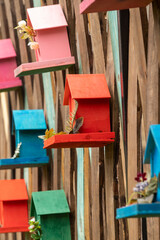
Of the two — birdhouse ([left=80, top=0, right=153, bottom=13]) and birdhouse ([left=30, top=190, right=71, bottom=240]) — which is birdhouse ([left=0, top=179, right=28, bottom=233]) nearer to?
birdhouse ([left=30, top=190, right=71, bottom=240])

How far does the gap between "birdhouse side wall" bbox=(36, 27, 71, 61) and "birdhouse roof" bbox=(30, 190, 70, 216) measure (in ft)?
2.69

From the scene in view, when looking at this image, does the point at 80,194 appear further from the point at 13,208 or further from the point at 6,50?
the point at 6,50

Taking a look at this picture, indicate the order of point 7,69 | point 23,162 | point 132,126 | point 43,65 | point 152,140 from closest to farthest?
point 152,140 → point 132,126 → point 43,65 → point 23,162 → point 7,69

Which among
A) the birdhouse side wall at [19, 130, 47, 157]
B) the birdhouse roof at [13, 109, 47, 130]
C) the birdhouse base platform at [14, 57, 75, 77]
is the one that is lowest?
the birdhouse side wall at [19, 130, 47, 157]

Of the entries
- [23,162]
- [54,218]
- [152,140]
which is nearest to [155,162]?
[152,140]

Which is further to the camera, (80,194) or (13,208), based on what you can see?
(13,208)

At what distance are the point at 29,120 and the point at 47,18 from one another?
2.45ft

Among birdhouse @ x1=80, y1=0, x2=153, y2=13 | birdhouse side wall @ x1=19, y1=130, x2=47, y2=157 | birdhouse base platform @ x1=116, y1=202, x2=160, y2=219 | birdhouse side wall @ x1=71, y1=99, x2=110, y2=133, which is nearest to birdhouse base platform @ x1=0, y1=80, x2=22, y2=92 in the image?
birdhouse side wall @ x1=19, y1=130, x2=47, y2=157

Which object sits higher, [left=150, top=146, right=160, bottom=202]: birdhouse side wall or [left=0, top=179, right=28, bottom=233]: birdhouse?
[left=150, top=146, right=160, bottom=202]: birdhouse side wall

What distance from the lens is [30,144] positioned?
12.1 ft

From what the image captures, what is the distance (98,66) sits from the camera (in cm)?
290

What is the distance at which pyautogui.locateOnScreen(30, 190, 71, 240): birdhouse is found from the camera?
3.37 meters

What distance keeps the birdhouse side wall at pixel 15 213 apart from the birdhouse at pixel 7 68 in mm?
800

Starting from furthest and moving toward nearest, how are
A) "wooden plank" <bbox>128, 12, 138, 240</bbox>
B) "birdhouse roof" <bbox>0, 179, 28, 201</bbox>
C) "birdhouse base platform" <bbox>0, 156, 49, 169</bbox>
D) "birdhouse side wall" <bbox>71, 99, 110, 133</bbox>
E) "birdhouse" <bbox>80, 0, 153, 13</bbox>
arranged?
1. "birdhouse roof" <bbox>0, 179, 28, 201</bbox>
2. "birdhouse base platform" <bbox>0, 156, 49, 169</bbox>
3. "birdhouse side wall" <bbox>71, 99, 110, 133</bbox>
4. "wooden plank" <bbox>128, 12, 138, 240</bbox>
5. "birdhouse" <bbox>80, 0, 153, 13</bbox>
